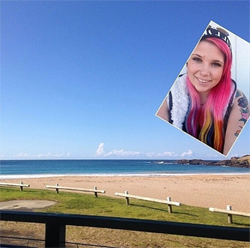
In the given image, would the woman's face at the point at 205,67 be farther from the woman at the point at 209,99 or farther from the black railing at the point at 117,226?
the black railing at the point at 117,226

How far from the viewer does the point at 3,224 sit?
3525 mm

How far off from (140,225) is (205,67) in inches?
176

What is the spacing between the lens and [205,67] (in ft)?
15.9

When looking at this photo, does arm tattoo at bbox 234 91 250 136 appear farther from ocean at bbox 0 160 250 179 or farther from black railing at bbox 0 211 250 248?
ocean at bbox 0 160 250 179

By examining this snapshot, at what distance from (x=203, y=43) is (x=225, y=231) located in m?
4.72

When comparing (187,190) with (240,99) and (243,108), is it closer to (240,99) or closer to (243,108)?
(243,108)

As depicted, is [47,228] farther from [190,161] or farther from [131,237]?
[190,161]

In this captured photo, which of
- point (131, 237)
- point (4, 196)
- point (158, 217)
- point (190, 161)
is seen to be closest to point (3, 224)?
point (131, 237)

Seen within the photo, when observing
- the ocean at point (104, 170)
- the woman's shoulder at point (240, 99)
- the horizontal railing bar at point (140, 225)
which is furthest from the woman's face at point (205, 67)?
the ocean at point (104, 170)

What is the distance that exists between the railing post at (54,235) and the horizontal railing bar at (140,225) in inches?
0.6

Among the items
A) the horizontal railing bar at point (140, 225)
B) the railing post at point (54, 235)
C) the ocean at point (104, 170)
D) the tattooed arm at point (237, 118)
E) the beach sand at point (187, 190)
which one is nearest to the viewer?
the horizontal railing bar at point (140, 225)

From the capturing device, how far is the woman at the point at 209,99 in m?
4.74

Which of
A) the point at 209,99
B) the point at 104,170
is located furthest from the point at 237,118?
the point at 104,170

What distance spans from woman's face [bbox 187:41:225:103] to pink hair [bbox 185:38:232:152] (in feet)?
0.23
